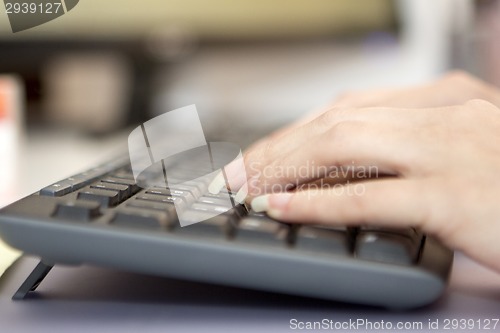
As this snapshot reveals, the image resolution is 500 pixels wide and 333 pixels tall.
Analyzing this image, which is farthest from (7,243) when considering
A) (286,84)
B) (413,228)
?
(286,84)

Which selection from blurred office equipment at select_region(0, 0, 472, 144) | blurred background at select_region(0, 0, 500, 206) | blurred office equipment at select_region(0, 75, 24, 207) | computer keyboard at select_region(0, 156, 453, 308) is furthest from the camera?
blurred office equipment at select_region(0, 0, 472, 144)

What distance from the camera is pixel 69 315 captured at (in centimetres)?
30

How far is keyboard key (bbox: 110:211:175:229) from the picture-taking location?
297 mm

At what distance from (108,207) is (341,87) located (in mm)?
1164

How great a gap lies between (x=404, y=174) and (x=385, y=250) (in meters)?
0.05

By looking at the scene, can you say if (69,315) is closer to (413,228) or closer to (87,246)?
(87,246)

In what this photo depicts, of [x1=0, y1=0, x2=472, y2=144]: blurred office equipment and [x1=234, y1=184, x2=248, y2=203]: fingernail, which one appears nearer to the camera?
[x1=234, y1=184, x2=248, y2=203]: fingernail

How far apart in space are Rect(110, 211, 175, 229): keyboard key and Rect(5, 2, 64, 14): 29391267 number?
0.46 m

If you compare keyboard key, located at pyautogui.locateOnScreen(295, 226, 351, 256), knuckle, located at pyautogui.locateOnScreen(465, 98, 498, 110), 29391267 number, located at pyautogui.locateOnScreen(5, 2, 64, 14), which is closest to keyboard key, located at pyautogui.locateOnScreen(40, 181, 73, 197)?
keyboard key, located at pyautogui.locateOnScreen(295, 226, 351, 256)

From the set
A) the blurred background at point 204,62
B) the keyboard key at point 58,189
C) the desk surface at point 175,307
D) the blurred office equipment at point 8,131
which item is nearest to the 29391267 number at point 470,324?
the desk surface at point 175,307

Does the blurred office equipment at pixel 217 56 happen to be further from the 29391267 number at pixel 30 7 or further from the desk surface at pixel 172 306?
the desk surface at pixel 172 306

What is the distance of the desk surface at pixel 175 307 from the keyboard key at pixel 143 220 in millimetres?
46

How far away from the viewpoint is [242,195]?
0.36 metres

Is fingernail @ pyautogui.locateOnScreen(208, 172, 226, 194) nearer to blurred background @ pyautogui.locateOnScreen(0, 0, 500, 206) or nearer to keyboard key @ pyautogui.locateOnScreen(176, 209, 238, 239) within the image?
keyboard key @ pyautogui.locateOnScreen(176, 209, 238, 239)
